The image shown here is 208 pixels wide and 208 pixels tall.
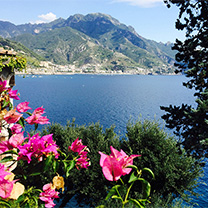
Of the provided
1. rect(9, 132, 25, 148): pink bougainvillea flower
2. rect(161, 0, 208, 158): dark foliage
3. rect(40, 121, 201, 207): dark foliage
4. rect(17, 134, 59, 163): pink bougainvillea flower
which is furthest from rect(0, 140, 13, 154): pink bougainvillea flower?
rect(40, 121, 201, 207): dark foliage

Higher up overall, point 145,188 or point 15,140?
point 145,188

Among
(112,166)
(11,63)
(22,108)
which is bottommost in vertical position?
(112,166)

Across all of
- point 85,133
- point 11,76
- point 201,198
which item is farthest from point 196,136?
point 201,198

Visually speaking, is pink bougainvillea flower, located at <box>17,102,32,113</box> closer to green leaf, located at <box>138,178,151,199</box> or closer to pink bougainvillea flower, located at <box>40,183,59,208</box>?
pink bougainvillea flower, located at <box>40,183,59,208</box>

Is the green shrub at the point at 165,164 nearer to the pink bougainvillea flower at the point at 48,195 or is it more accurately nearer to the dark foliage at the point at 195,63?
the dark foliage at the point at 195,63

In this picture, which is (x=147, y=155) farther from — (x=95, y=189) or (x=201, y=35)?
(x=201, y=35)

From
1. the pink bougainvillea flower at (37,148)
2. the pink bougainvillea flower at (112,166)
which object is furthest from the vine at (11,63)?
the pink bougainvillea flower at (112,166)

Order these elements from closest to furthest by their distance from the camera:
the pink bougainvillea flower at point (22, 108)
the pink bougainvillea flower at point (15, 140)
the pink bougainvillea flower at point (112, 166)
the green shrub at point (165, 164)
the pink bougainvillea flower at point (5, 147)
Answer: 1. the pink bougainvillea flower at point (112, 166)
2. the pink bougainvillea flower at point (5, 147)
3. the pink bougainvillea flower at point (15, 140)
4. the pink bougainvillea flower at point (22, 108)
5. the green shrub at point (165, 164)

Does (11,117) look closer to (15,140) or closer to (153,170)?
(15,140)

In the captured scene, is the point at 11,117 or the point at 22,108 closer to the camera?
the point at 11,117

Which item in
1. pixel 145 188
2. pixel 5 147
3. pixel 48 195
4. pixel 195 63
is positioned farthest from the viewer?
pixel 195 63

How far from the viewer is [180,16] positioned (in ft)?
30.0

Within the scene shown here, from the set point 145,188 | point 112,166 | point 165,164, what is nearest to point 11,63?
point 112,166

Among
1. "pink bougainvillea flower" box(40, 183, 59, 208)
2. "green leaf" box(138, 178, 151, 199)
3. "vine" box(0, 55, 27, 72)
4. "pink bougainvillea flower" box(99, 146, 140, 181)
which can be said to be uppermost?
"vine" box(0, 55, 27, 72)
